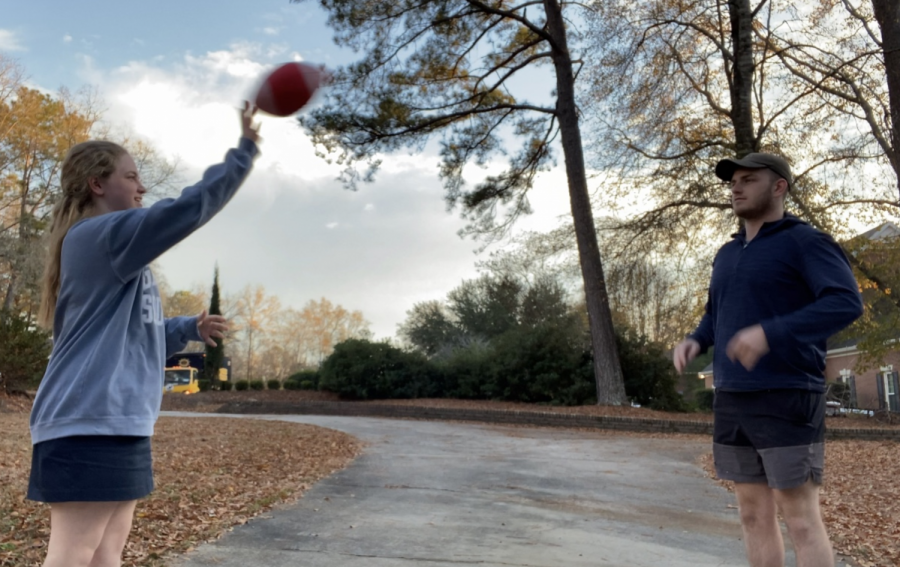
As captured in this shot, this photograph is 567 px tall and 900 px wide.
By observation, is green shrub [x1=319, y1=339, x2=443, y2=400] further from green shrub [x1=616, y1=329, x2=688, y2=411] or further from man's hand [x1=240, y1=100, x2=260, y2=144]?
man's hand [x1=240, y1=100, x2=260, y2=144]

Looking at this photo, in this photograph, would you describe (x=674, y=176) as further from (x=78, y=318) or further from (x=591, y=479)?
(x=78, y=318)

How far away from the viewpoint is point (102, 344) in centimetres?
221

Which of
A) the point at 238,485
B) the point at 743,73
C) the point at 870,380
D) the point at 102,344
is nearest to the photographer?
the point at 102,344

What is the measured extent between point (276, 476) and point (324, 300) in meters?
69.2

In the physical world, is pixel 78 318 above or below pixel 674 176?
below

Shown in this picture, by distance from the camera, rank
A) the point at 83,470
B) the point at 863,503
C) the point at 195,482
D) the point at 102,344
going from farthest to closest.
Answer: the point at 863,503
the point at 195,482
the point at 102,344
the point at 83,470

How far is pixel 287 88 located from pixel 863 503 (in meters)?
6.90

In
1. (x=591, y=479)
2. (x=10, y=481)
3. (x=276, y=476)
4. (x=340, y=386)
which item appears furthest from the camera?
(x=340, y=386)

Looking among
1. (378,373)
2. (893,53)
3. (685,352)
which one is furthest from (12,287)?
(685,352)

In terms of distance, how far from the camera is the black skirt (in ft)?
6.86

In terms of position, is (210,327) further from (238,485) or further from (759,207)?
(238,485)

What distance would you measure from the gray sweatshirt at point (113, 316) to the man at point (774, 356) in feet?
6.24

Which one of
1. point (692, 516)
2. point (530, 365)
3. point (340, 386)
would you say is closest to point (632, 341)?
point (530, 365)

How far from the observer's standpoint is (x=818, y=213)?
1616 cm
